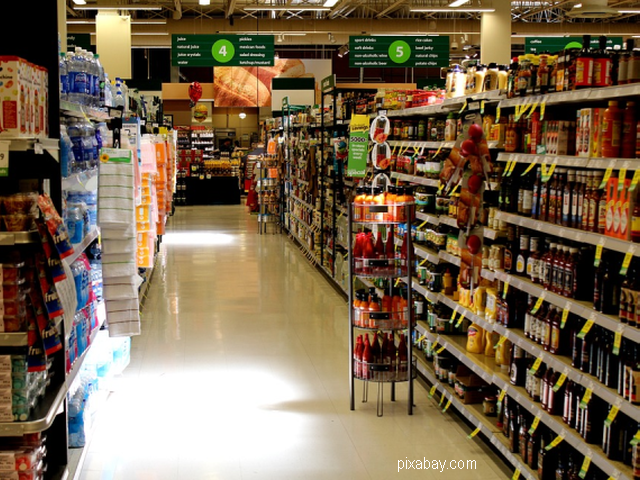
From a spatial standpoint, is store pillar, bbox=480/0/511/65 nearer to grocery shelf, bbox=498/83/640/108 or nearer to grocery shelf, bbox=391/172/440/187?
grocery shelf, bbox=391/172/440/187

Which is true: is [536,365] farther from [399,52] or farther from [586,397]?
[399,52]

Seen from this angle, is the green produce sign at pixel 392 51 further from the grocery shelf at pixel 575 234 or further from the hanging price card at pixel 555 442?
the hanging price card at pixel 555 442

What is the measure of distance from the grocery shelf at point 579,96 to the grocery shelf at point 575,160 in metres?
0.27

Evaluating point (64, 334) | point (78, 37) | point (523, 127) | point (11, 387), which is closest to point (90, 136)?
point (64, 334)

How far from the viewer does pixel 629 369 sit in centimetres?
322

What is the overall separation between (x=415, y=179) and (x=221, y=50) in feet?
37.1

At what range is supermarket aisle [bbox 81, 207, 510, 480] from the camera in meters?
4.59

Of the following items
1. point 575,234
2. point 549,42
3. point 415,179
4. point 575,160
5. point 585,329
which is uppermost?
point 549,42

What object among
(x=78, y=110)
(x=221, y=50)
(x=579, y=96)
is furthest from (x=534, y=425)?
(x=221, y=50)

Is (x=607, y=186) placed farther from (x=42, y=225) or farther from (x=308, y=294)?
(x=308, y=294)

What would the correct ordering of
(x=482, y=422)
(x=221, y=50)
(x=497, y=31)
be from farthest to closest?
(x=497, y=31), (x=221, y=50), (x=482, y=422)

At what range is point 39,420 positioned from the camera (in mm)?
2947

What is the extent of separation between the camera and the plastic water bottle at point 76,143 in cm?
434

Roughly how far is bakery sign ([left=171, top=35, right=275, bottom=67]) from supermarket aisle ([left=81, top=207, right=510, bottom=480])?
27.4 ft
